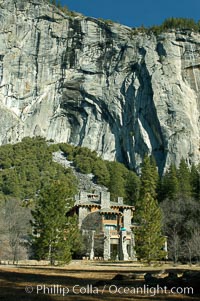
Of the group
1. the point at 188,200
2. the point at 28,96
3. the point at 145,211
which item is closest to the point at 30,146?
the point at 28,96

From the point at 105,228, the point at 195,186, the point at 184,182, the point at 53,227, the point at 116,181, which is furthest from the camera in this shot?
the point at 116,181

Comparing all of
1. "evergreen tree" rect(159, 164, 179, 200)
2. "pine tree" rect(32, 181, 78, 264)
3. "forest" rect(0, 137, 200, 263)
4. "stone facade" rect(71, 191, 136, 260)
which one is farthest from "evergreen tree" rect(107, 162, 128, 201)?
"pine tree" rect(32, 181, 78, 264)

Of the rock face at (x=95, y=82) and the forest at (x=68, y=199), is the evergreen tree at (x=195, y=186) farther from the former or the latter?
the rock face at (x=95, y=82)

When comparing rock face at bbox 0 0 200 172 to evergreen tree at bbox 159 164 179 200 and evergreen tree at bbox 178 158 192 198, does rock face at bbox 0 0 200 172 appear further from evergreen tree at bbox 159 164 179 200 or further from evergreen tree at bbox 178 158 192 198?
evergreen tree at bbox 159 164 179 200

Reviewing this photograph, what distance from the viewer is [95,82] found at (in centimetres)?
10400

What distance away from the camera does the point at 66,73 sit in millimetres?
105562

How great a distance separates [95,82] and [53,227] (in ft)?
255

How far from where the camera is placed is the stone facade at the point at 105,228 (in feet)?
137

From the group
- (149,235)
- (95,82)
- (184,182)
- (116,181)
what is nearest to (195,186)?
(184,182)

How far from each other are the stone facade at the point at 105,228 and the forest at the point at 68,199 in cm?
264

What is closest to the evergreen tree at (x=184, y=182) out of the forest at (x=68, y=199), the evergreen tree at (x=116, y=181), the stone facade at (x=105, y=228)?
the forest at (x=68, y=199)

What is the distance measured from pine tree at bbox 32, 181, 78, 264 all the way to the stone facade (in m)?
11.2

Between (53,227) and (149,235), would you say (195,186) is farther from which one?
(53,227)

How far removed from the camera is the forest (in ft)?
99.5
